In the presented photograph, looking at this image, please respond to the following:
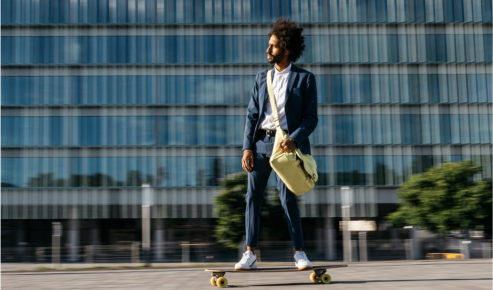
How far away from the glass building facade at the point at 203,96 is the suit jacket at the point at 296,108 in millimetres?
38358

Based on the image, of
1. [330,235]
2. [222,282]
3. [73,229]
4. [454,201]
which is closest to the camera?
[222,282]

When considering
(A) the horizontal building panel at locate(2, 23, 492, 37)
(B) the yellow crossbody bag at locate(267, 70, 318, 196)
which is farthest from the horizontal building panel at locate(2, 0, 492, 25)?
(B) the yellow crossbody bag at locate(267, 70, 318, 196)

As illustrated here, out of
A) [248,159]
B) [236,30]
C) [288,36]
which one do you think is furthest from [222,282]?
[236,30]

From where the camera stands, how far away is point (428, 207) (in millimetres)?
36219

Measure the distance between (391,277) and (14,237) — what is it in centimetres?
4567

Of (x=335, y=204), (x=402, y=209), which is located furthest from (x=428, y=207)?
(x=335, y=204)

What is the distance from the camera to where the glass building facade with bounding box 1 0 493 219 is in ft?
144

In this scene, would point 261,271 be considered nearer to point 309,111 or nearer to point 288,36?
point 309,111

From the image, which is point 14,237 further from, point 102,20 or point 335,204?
point 335,204

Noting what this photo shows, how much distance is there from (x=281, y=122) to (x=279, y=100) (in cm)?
22

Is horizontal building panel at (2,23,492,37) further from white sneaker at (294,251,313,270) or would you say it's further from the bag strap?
white sneaker at (294,251,313,270)

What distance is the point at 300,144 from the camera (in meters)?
5.29

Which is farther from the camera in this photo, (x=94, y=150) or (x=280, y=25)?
(x=94, y=150)

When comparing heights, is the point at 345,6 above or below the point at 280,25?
above
